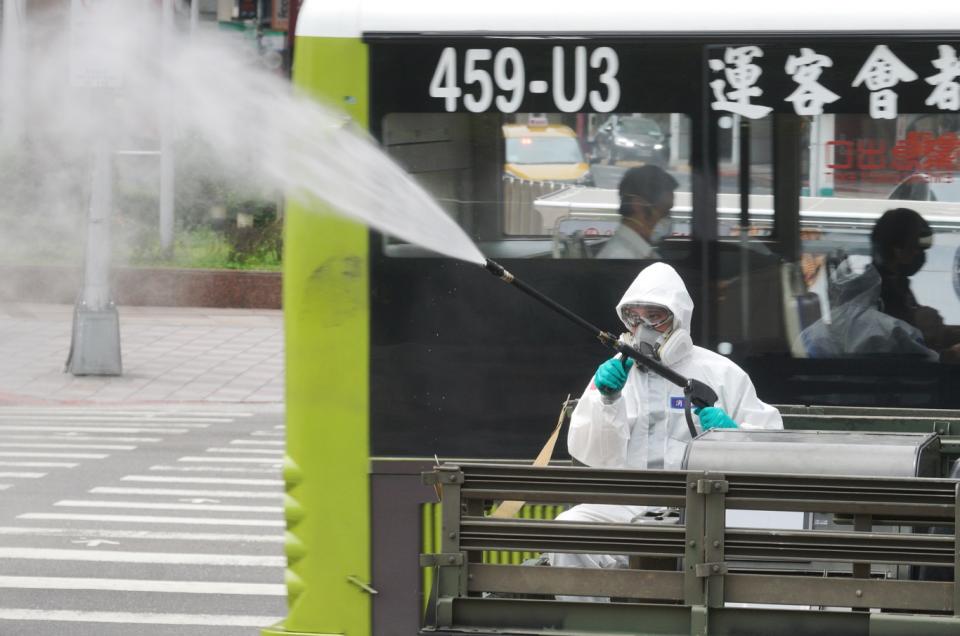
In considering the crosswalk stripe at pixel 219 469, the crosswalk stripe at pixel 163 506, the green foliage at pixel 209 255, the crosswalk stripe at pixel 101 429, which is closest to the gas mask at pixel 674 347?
the crosswalk stripe at pixel 163 506

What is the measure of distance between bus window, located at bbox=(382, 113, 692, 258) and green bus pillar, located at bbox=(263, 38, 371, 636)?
0.74ft

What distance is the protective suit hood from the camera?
5504mm

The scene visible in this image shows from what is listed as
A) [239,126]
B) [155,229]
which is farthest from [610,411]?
[155,229]

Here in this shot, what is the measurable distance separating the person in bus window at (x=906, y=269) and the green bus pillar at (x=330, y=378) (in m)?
2.02

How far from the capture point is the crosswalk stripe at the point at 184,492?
40.9 ft

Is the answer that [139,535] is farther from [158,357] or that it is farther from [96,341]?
[158,357]

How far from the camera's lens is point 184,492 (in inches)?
495

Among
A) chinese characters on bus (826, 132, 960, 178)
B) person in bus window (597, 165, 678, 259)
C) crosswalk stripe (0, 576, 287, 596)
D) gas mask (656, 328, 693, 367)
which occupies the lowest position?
crosswalk stripe (0, 576, 287, 596)

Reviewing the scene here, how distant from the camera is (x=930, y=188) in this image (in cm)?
584

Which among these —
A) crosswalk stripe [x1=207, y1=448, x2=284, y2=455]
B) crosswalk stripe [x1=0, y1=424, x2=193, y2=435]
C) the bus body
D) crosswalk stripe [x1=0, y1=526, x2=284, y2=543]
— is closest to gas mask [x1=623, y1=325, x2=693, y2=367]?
the bus body

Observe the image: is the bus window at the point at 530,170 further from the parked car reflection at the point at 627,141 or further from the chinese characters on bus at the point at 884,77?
the chinese characters on bus at the point at 884,77

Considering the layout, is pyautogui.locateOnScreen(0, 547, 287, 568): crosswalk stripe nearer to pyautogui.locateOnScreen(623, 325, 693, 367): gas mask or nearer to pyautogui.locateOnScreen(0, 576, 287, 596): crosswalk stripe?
pyautogui.locateOnScreen(0, 576, 287, 596): crosswalk stripe

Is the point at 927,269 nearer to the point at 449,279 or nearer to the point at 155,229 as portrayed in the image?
the point at 449,279

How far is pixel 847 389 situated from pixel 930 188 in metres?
0.84
